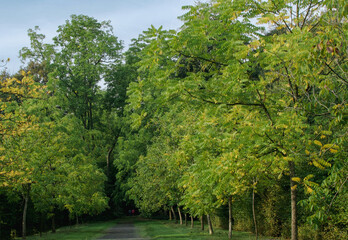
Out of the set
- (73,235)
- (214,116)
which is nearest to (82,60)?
(73,235)

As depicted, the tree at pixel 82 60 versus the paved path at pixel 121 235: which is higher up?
the tree at pixel 82 60

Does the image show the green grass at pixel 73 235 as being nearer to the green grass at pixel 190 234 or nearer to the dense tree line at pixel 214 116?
the dense tree line at pixel 214 116

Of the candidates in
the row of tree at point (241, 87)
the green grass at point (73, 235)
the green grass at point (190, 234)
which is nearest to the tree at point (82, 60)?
the green grass at point (73, 235)

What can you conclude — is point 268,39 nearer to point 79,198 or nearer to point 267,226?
point 267,226

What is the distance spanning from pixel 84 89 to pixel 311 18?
3485 centimetres

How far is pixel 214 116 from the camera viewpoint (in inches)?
330

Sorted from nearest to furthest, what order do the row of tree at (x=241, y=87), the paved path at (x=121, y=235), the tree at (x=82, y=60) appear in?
the row of tree at (x=241, y=87) → the paved path at (x=121, y=235) → the tree at (x=82, y=60)

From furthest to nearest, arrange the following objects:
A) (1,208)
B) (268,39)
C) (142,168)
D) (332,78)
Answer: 1. (142,168)
2. (1,208)
3. (268,39)
4. (332,78)

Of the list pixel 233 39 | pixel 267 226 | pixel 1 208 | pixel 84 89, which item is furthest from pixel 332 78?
pixel 84 89

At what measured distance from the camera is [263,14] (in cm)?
880

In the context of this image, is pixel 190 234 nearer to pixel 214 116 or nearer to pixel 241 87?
pixel 214 116

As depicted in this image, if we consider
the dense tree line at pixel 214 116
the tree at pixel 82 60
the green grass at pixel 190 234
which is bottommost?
the green grass at pixel 190 234

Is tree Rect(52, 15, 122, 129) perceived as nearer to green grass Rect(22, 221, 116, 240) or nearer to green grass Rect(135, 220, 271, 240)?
green grass Rect(22, 221, 116, 240)

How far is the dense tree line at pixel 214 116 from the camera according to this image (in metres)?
6.73
